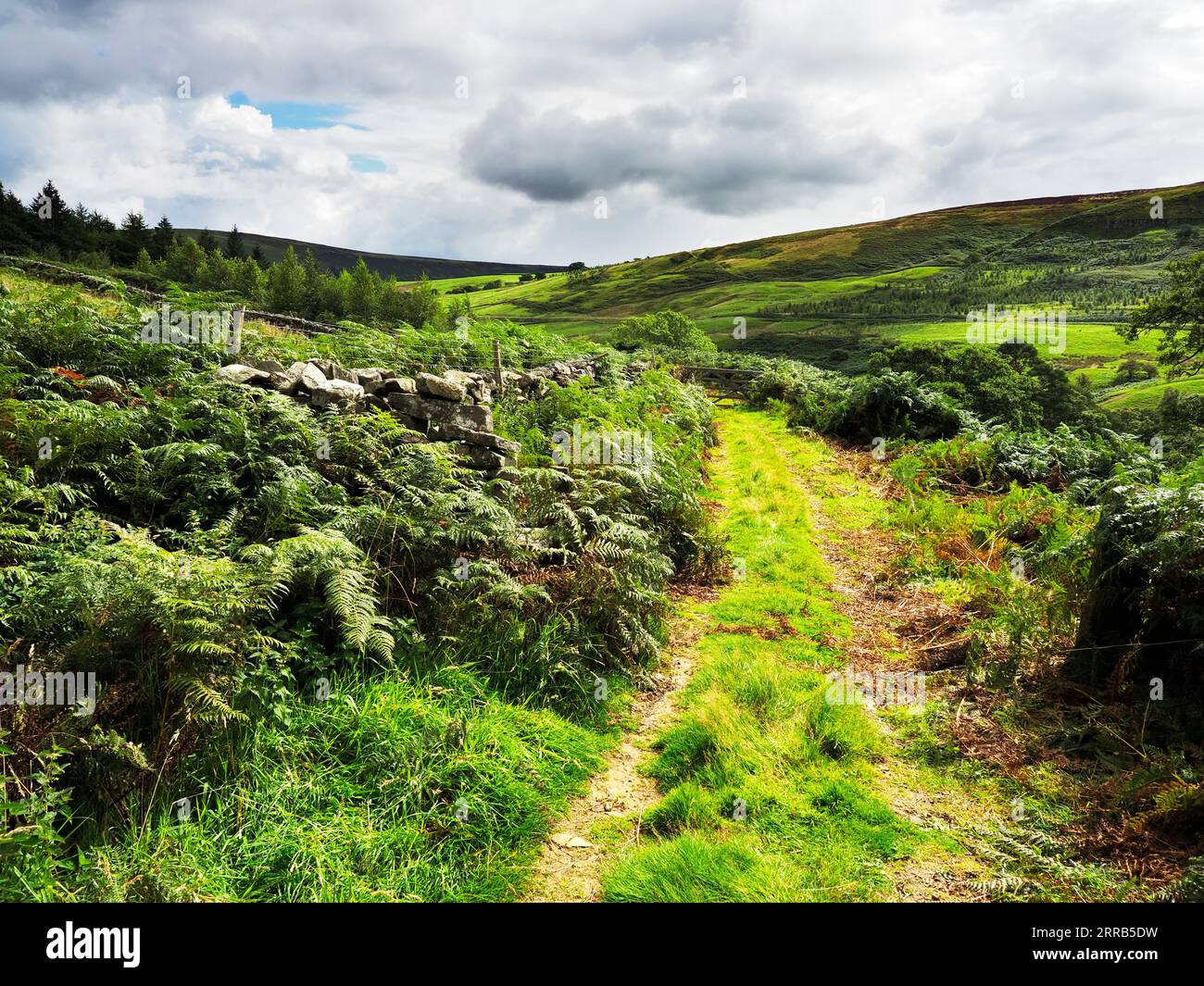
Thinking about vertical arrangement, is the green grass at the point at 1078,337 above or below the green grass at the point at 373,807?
above

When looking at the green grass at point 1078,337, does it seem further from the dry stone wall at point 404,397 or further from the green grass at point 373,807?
the green grass at point 373,807

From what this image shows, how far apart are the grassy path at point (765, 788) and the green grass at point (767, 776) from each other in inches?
0.4

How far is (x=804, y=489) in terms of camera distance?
13438 mm

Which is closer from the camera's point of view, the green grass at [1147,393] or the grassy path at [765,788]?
the grassy path at [765,788]

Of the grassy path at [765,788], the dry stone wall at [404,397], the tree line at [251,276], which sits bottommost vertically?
the grassy path at [765,788]

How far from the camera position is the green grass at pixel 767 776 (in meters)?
3.57

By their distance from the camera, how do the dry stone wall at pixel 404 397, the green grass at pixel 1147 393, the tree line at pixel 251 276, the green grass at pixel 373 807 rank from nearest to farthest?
the green grass at pixel 373 807 < the dry stone wall at pixel 404 397 < the green grass at pixel 1147 393 < the tree line at pixel 251 276

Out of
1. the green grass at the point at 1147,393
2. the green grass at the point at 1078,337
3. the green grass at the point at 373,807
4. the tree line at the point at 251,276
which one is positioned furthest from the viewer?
the tree line at the point at 251,276

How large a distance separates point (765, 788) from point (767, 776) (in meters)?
0.15

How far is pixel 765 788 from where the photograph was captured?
4410 mm

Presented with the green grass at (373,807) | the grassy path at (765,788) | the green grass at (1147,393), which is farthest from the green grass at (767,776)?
the green grass at (1147,393)

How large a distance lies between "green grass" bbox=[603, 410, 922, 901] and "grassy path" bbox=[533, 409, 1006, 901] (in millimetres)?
11

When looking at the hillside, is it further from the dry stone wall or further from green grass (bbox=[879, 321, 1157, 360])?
the dry stone wall
